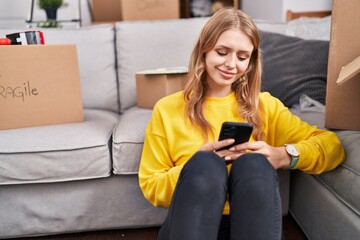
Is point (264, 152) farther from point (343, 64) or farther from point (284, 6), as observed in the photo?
point (284, 6)

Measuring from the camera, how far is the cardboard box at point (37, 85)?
4.03 feet

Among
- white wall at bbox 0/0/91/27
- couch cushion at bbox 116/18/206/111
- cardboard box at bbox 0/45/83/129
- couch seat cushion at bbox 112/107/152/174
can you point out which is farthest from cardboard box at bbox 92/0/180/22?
couch seat cushion at bbox 112/107/152/174

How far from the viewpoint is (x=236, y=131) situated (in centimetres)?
81

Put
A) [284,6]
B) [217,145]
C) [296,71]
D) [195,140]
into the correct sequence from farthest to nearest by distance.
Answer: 1. [284,6]
2. [296,71]
3. [195,140]
4. [217,145]

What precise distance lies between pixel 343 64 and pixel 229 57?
1.08ft

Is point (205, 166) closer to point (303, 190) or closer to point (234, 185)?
point (234, 185)

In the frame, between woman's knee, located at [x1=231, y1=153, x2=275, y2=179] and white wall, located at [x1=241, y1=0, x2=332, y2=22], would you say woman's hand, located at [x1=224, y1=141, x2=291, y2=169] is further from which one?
white wall, located at [x1=241, y1=0, x2=332, y2=22]

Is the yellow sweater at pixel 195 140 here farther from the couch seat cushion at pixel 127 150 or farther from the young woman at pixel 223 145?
the couch seat cushion at pixel 127 150

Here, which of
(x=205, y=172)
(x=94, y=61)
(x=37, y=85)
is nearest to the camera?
(x=205, y=172)

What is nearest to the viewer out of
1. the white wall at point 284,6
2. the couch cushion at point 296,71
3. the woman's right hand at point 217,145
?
the woman's right hand at point 217,145

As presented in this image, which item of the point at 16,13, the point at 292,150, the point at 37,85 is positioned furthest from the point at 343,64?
the point at 16,13

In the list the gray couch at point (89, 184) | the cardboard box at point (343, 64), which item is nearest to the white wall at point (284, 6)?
the gray couch at point (89, 184)

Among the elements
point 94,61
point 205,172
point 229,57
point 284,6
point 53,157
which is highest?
point 284,6

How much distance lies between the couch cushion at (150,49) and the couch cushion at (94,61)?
1.9 inches
